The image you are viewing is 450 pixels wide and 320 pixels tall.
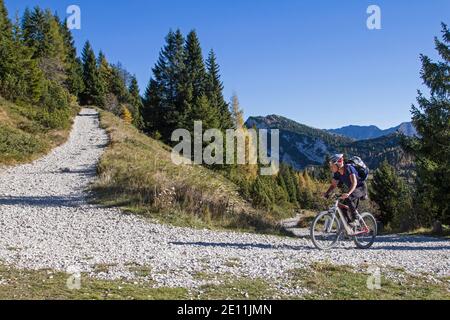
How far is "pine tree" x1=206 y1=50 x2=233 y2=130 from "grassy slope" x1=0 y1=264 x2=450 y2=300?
4957cm

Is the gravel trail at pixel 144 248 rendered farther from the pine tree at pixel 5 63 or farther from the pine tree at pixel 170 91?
the pine tree at pixel 170 91

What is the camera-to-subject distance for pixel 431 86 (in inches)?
673

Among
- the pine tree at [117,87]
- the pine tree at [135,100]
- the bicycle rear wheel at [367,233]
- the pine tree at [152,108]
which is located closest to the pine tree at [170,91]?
the pine tree at [152,108]

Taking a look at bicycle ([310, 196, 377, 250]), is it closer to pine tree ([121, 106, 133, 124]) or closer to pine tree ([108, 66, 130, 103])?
pine tree ([121, 106, 133, 124])

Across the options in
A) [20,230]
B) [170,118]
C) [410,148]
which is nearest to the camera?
[20,230]

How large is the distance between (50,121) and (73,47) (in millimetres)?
56652

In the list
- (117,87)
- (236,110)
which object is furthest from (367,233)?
(117,87)

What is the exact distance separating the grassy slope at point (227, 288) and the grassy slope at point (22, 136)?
18.5 meters

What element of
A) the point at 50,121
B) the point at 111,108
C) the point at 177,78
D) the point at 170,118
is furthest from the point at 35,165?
the point at 111,108

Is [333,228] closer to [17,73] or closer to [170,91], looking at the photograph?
[17,73]

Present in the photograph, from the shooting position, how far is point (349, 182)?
411 inches

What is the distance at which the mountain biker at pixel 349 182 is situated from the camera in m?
10.2

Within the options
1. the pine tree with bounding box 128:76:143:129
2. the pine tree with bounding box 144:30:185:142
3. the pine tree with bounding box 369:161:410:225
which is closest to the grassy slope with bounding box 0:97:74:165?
the pine tree with bounding box 144:30:185:142
